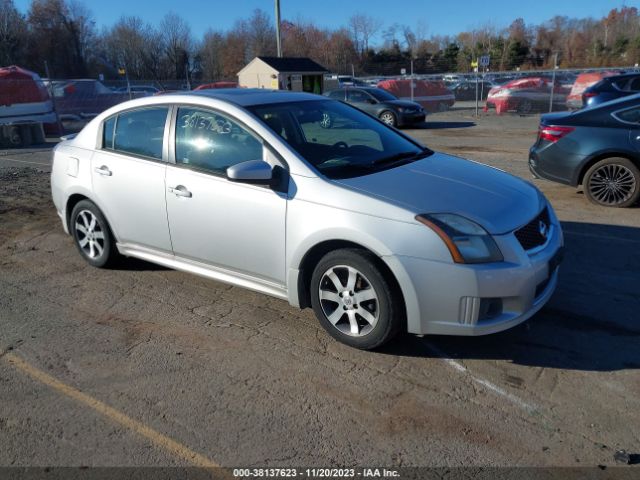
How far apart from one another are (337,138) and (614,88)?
45.8ft

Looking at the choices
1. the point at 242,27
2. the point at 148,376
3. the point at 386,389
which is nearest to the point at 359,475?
the point at 386,389

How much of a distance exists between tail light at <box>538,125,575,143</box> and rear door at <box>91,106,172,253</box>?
16.9 feet

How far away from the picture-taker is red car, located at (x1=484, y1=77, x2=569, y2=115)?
74.1 feet

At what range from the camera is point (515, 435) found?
9.17 feet

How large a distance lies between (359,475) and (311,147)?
2.44m

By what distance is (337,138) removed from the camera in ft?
14.9

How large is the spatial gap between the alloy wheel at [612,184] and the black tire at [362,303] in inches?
190

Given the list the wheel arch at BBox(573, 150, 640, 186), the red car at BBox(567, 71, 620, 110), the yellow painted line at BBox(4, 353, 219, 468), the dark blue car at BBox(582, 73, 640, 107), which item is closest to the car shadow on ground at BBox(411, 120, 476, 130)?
the dark blue car at BBox(582, 73, 640, 107)

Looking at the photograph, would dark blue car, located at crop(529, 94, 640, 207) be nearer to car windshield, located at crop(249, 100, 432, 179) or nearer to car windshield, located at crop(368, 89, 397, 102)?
car windshield, located at crop(249, 100, 432, 179)

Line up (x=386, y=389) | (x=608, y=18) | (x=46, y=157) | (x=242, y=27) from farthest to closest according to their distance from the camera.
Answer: (x=608, y=18)
(x=242, y=27)
(x=46, y=157)
(x=386, y=389)

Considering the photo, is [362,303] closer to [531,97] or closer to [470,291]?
[470,291]

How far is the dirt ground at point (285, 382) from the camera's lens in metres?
2.74

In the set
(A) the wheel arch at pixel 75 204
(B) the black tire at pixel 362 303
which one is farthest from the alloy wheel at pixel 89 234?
(B) the black tire at pixel 362 303

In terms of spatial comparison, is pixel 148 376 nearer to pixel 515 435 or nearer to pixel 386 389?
pixel 386 389
